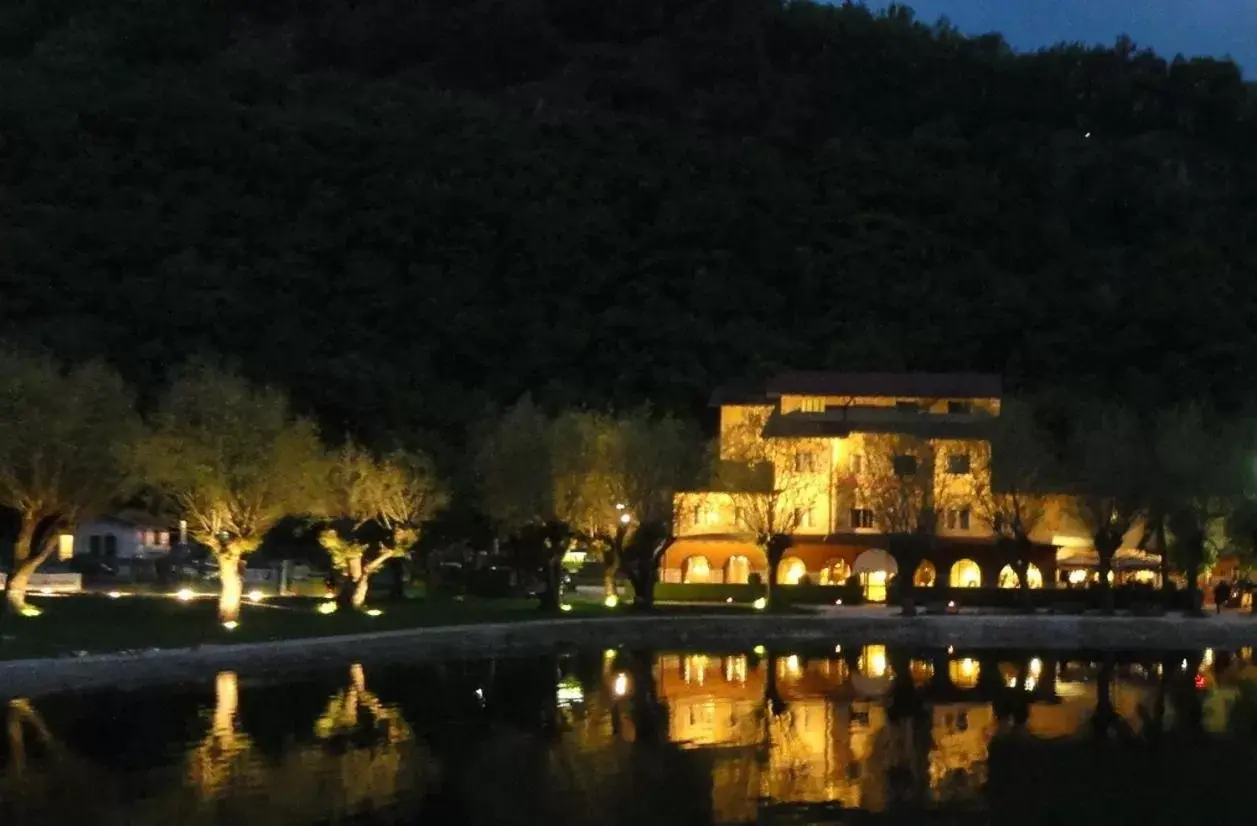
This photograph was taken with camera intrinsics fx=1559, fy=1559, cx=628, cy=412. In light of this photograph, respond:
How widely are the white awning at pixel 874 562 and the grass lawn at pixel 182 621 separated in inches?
683

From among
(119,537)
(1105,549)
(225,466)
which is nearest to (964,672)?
(1105,549)

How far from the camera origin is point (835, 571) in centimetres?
7769

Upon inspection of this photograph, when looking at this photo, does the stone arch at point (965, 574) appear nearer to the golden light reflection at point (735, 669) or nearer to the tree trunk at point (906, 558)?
the tree trunk at point (906, 558)

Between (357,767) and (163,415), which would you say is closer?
(357,767)

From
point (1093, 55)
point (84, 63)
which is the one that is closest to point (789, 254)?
point (84, 63)

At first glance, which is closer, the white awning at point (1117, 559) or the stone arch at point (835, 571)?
the white awning at point (1117, 559)

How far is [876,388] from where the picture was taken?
279 ft

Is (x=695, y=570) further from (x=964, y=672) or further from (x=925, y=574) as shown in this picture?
(x=964, y=672)

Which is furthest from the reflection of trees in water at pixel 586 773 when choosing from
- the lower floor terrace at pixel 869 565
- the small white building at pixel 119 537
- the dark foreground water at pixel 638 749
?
the small white building at pixel 119 537

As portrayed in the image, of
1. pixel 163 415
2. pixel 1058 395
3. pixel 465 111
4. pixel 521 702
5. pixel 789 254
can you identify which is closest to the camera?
pixel 521 702

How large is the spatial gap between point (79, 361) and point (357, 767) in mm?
49765

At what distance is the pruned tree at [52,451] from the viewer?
45.6 m

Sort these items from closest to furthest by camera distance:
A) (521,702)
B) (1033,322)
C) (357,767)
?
(357,767) → (521,702) → (1033,322)

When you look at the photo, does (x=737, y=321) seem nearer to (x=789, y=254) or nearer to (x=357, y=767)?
(x=789, y=254)
